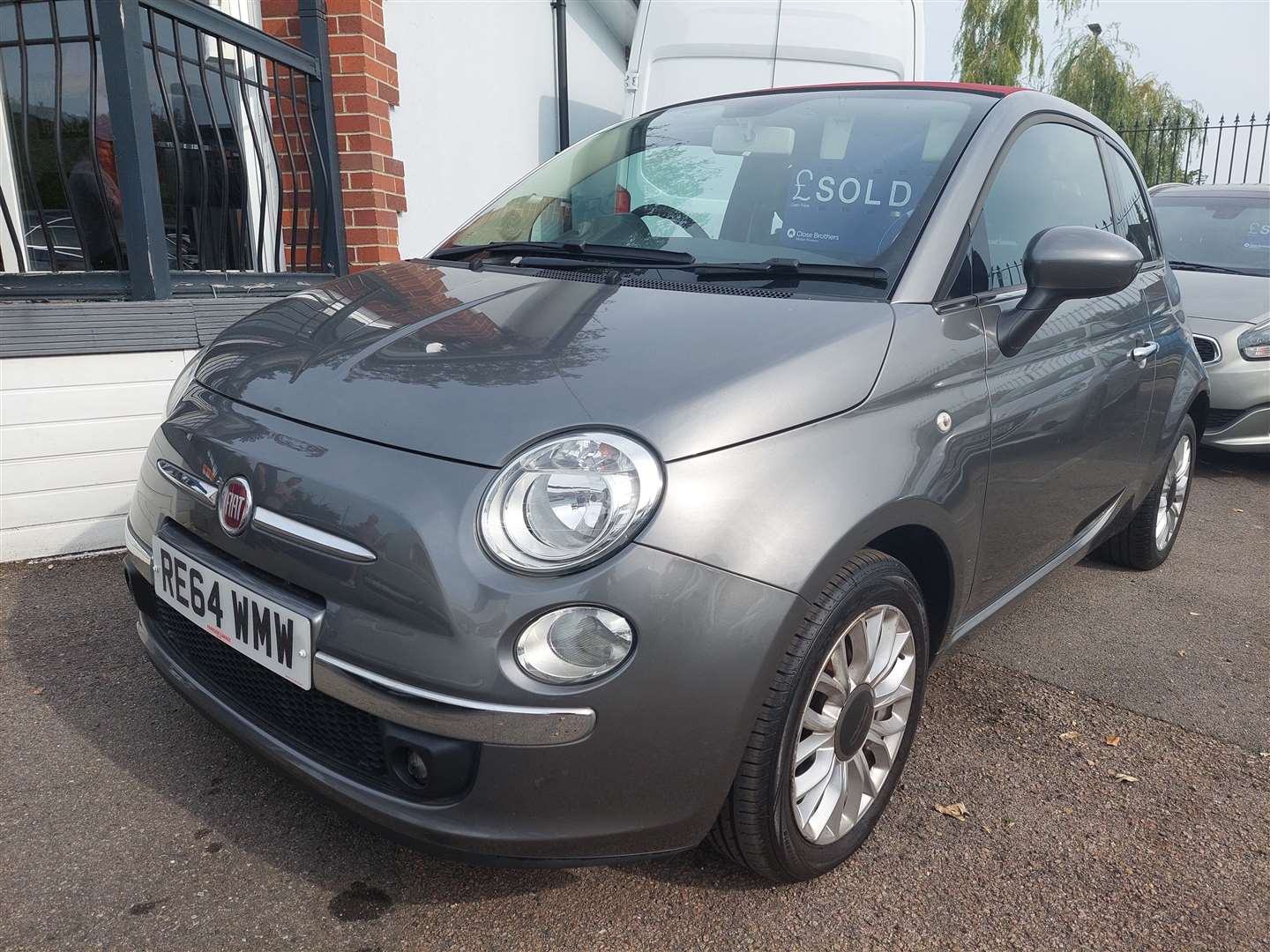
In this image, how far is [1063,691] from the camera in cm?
282


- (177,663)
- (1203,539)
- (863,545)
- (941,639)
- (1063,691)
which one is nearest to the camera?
(863,545)

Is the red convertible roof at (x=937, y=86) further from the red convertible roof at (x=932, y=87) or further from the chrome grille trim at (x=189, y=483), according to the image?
the chrome grille trim at (x=189, y=483)

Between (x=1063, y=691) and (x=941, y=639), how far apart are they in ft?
2.62

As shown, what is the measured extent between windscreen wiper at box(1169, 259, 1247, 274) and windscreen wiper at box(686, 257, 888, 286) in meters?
4.71

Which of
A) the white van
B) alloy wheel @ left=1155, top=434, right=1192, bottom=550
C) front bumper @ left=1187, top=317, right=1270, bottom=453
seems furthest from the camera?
the white van

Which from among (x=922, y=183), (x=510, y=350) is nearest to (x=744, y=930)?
(x=510, y=350)

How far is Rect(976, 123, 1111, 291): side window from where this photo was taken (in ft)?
7.79

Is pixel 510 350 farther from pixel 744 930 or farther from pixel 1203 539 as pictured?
pixel 1203 539

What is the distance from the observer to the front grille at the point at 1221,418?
5.21m

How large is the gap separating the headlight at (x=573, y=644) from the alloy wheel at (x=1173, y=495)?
2.88m

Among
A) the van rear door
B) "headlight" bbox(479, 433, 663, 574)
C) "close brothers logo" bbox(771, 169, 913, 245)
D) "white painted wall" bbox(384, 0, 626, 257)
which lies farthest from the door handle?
"white painted wall" bbox(384, 0, 626, 257)

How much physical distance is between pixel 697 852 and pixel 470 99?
18.2 feet

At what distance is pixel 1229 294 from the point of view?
217 inches

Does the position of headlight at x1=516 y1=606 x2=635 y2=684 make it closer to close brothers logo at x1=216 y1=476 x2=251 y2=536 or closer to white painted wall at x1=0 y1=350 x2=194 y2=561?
close brothers logo at x1=216 y1=476 x2=251 y2=536
